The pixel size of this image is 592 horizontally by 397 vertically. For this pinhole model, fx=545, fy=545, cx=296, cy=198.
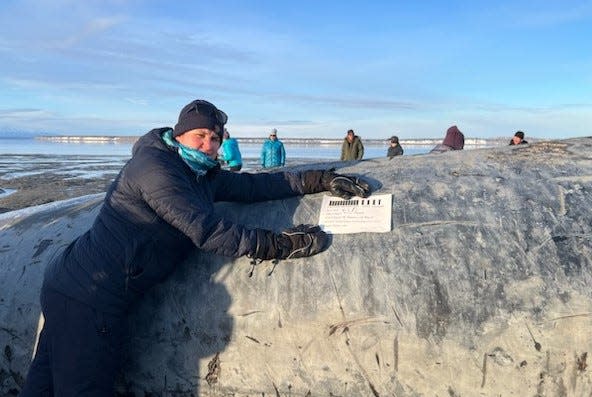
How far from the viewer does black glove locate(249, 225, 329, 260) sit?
3.14m

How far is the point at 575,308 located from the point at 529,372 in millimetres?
423

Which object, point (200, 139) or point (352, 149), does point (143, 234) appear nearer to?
point (200, 139)

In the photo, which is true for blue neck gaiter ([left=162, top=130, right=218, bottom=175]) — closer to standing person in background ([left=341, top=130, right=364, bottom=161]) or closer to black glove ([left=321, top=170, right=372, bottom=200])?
black glove ([left=321, top=170, right=372, bottom=200])

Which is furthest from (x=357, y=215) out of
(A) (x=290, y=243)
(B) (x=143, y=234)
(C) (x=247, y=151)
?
(C) (x=247, y=151)

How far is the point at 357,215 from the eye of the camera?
3518 mm

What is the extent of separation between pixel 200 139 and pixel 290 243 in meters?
0.81

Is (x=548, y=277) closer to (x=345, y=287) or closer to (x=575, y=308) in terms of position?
(x=575, y=308)

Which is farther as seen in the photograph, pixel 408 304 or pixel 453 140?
pixel 453 140

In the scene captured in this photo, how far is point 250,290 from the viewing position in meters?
3.33

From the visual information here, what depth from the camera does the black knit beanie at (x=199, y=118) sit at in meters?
3.12

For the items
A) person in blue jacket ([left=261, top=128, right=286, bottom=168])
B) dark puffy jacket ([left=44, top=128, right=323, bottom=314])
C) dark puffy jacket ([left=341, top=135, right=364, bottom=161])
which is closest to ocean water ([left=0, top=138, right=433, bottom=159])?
dark puffy jacket ([left=341, top=135, right=364, bottom=161])

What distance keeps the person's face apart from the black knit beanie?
0.09 feet

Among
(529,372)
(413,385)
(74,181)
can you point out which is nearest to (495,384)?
(529,372)

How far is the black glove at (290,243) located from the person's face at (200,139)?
0.57m
